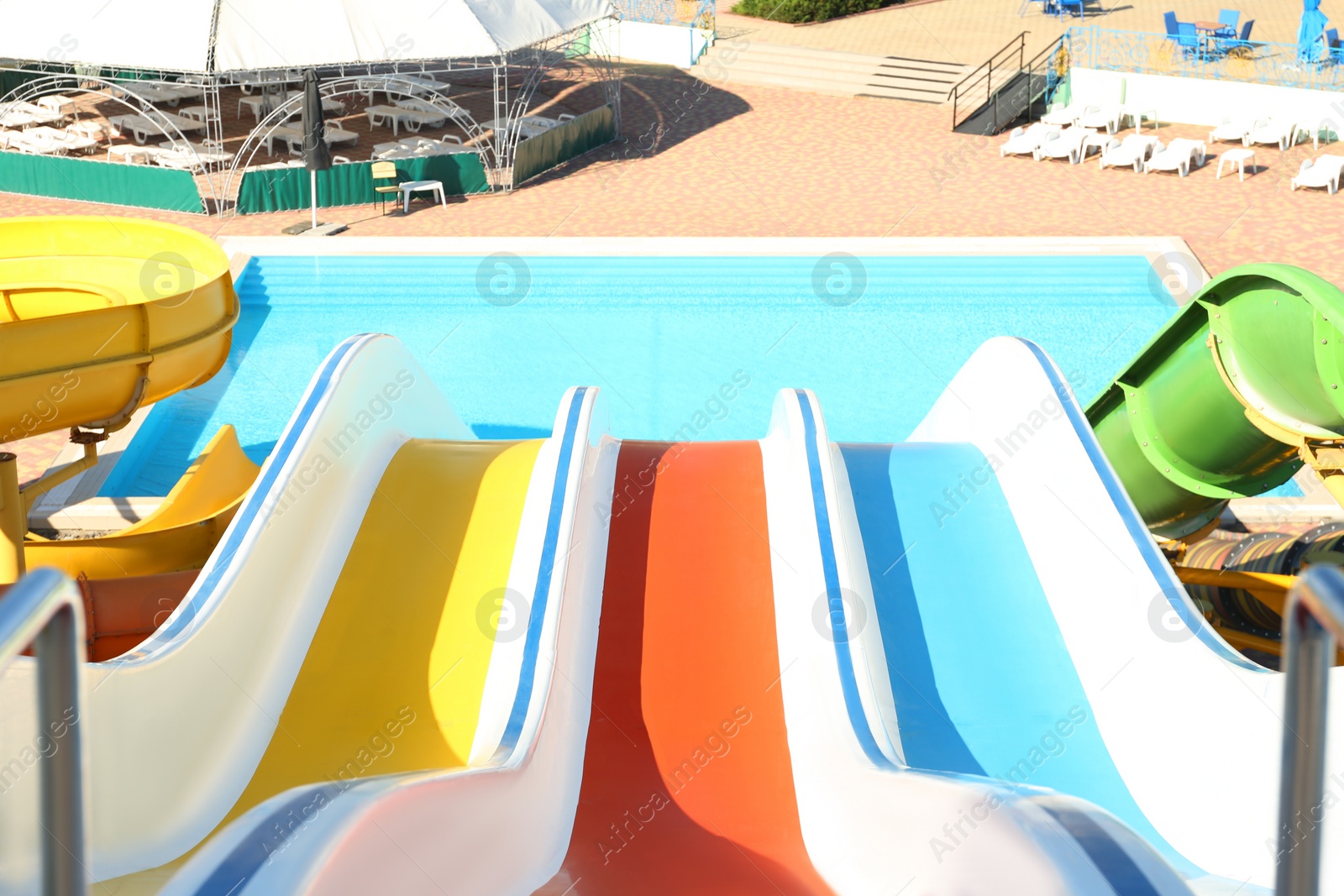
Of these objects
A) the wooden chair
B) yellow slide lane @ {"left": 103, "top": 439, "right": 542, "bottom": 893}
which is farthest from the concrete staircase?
yellow slide lane @ {"left": 103, "top": 439, "right": 542, "bottom": 893}

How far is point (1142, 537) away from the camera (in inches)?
224

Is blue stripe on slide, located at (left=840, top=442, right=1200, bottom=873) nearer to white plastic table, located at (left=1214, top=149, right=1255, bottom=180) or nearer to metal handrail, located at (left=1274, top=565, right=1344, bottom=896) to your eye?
metal handrail, located at (left=1274, top=565, right=1344, bottom=896)

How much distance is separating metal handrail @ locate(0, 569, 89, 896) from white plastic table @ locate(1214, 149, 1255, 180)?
1783 centimetres

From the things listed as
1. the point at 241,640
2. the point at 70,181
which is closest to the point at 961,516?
the point at 241,640

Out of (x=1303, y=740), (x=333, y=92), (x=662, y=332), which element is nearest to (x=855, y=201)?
(x=662, y=332)

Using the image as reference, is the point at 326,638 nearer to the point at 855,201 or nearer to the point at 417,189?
the point at 417,189

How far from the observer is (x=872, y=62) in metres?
22.5

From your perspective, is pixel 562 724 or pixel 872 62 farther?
pixel 872 62

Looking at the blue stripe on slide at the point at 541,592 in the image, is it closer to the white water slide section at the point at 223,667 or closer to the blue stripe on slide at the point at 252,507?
the white water slide section at the point at 223,667

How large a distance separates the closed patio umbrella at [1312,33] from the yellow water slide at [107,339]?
64.1 feet

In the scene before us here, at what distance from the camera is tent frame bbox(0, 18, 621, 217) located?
15.6 metres

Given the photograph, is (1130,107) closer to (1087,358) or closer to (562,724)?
(1087,358)

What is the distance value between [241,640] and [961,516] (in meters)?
4.00

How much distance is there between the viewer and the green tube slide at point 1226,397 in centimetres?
547
